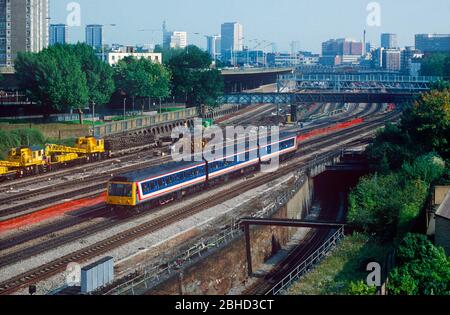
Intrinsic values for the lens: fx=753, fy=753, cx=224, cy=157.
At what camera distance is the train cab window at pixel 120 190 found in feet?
114

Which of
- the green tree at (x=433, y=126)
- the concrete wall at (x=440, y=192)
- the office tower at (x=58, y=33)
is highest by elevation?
the office tower at (x=58, y=33)

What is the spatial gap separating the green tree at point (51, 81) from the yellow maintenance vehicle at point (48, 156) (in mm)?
9958

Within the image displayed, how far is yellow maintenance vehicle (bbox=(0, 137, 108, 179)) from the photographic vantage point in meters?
46.4

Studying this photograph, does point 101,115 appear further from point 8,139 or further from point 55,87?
point 8,139

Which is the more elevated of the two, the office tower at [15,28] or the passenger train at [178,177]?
the office tower at [15,28]

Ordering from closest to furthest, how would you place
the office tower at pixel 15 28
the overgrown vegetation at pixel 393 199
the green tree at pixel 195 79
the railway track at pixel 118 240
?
the railway track at pixel 118 240 < the overgrown vegetation at pixel 393 199 < the green tree at pixel 195 79 < the office tower at pixel 15 28

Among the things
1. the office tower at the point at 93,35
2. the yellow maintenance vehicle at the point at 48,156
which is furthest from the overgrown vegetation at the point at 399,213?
the office tower at the point at 93,35

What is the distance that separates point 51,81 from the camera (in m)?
63.2

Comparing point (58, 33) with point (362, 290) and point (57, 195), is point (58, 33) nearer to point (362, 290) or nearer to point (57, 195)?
point (57, 195)

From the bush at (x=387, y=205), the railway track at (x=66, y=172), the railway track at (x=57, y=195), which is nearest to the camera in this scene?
the bush at (x=387, y=205)

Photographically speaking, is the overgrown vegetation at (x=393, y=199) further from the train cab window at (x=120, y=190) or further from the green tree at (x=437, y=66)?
the green tree at (x=437, y=66)
